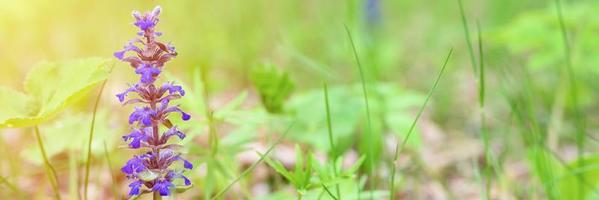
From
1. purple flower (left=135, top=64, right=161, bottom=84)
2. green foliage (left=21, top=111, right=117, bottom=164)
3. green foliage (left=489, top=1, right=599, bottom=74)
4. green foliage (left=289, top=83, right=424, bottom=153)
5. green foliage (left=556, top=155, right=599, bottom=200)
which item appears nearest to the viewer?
purple flower (left=135, top=64, right=161, bottom=84)

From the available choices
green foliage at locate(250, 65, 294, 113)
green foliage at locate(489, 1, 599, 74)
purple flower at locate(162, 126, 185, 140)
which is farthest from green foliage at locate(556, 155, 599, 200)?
purple flower at locate(162, 126, 185, 140)

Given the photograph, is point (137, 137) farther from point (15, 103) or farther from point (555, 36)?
point (555, 36)

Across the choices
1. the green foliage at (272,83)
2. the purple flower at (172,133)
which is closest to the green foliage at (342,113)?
the green foliage at (272,83)

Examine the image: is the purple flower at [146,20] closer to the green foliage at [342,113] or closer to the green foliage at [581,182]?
the green foliage at [342,113]

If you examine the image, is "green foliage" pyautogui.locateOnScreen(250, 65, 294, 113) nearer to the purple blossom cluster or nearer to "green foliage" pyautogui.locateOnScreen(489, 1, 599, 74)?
the purple blossom cluster

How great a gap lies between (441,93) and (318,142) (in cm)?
127

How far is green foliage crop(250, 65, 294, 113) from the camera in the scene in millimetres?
1699

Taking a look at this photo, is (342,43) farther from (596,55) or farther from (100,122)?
(100,122)

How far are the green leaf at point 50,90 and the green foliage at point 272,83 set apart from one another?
0.47 meters

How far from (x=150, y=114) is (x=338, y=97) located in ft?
3.67

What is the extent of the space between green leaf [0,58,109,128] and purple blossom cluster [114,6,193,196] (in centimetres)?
21

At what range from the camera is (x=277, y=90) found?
173 centimetres

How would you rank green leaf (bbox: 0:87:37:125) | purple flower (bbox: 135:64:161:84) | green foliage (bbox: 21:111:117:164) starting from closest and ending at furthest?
purple flower (bbox: 135:64:161:84)
green leaf (bbox: 0:87:37:125)
green foliage (bbox: 21:111:117:164)

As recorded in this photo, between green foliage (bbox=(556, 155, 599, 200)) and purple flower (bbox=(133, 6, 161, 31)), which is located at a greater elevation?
purple flower (bbox=(133, 6, 161, 31))
